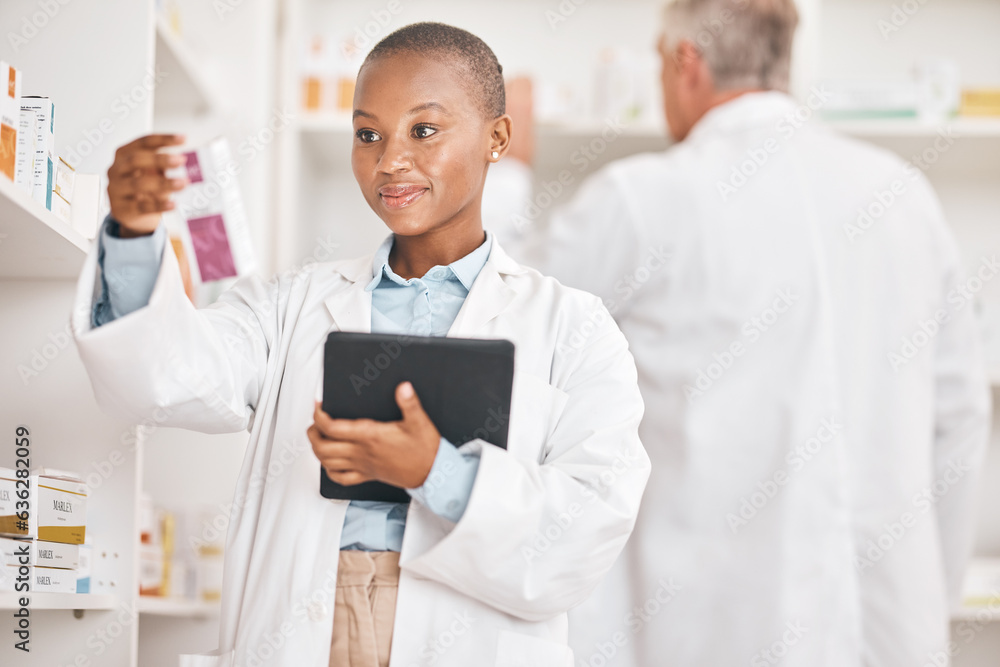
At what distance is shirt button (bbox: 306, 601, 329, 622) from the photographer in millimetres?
853

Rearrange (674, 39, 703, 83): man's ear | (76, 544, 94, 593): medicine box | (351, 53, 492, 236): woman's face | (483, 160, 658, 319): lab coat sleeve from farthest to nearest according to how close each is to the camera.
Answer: (674, 39, 703, 83): man's ear < (483, 160, 658, 319): lab coat sleeve < (76, 544, 94, 593): medicine box < (351, 53, 492, 236): woman's face

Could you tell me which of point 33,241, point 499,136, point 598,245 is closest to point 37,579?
point 33,241

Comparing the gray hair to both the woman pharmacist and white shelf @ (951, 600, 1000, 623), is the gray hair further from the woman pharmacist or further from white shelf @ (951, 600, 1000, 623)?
white shelf @ (951, 600, 1000, 623)

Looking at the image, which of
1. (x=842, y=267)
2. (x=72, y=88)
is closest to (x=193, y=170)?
(x=72, y=88)

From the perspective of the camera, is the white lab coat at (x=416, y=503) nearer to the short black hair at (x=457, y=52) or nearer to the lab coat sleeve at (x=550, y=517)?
the lab coat sleeve at (x=550, y=517)

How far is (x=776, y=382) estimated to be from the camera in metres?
1.61

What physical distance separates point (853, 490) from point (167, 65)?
4.88 ft

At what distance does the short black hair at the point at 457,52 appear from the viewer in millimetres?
921

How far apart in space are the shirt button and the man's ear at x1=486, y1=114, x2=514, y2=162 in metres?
0.48

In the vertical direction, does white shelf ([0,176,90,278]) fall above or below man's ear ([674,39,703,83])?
below

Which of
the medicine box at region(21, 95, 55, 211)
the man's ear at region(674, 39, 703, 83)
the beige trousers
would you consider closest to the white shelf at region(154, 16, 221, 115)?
the medicine box at region(21, 95, 55, 211)

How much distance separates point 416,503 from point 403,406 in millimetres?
130

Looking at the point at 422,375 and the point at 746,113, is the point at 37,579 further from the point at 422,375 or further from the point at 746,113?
the point at 746,113

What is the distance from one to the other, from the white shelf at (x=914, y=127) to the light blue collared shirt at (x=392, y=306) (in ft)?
5.58
